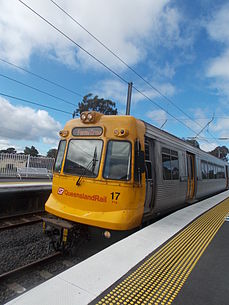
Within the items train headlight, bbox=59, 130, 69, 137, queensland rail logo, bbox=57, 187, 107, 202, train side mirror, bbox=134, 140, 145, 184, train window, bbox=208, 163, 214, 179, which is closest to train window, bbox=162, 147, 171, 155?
train side mirror, bbox=134, 140, 145, 184

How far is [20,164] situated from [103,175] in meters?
14.0

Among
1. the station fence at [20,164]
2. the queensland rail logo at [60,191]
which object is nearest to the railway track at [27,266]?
the queensland rail logo at [60,191]

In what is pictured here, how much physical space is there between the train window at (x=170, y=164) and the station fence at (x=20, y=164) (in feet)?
42.8

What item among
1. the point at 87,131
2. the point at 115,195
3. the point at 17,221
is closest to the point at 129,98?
the point at 87,131

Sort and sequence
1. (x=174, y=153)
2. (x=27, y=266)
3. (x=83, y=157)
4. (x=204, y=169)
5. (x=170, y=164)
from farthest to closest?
1. (x=204, y=169)
2. (x=174, y=153)
3. (x=170, y=164)
4. (x=83, y=157)
5. (x=27, y=266)

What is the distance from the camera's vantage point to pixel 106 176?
4.52 m

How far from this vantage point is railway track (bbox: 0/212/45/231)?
6.38 meters

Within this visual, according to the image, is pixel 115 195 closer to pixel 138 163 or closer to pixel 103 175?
pixel 103 175

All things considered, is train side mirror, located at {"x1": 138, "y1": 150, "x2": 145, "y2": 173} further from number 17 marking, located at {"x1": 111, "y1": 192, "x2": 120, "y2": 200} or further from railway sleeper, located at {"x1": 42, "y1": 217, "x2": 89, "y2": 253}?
railway sleeper, located at {"x1": 42, "y1": 217, "x2": 89, "y2": 253}

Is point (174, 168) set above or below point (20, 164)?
below

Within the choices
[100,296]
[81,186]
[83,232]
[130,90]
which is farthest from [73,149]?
[130,90]

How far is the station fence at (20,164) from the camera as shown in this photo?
15844 millimetres

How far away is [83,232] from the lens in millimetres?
4668

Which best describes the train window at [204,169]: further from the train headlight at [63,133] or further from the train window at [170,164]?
the train headlight at [63,133]
